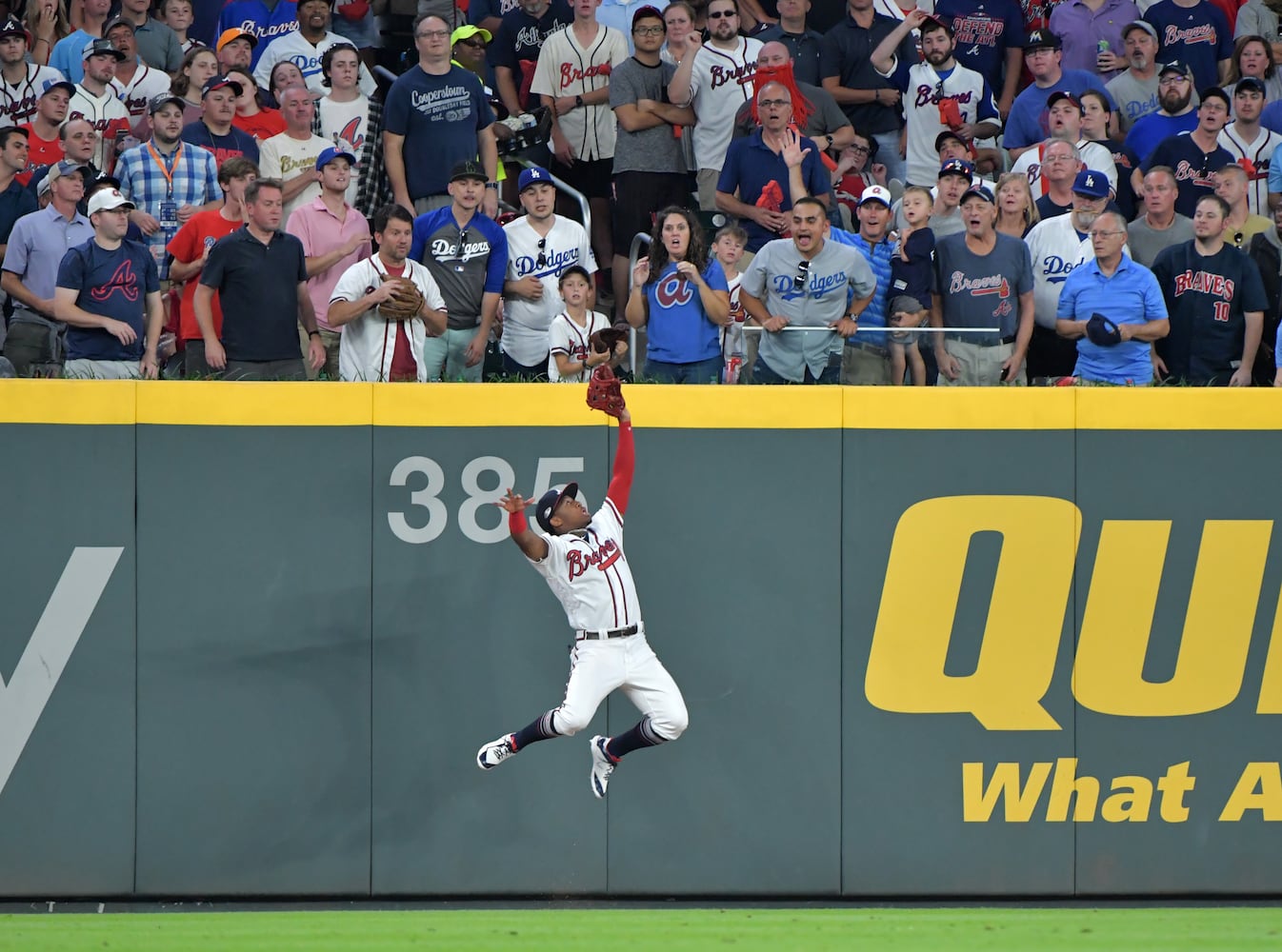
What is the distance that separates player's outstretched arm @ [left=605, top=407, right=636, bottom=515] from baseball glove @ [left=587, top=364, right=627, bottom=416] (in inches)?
6.5

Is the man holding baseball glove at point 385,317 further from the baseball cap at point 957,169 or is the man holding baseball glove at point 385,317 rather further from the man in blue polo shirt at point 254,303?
the baseball cap at point 957,169

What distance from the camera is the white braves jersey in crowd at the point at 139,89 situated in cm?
1383

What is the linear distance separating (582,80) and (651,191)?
4.25ft

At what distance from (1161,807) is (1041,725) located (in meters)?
0.92

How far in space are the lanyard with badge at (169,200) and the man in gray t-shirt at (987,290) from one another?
551cm

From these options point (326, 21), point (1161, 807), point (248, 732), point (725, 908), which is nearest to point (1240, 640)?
point (1161, 807)

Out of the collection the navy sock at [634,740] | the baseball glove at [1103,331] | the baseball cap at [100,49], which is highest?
the baseball cap at [100,49]

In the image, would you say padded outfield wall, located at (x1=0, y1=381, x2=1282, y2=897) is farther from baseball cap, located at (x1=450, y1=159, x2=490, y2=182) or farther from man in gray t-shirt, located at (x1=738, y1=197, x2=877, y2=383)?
baseball cap, located at (x1=450, y1=159, x2=490, y2=182)

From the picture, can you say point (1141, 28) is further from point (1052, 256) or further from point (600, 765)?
point (600, 765)

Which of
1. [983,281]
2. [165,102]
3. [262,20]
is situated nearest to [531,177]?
[165,102]

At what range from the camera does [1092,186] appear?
12.1 metres

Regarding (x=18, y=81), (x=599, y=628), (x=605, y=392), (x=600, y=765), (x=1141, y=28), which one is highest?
(x=1141, y=28)

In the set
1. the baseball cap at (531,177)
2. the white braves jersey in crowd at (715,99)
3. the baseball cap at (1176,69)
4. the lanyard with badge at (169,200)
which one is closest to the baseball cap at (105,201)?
the lanyard with badge at (169,200)

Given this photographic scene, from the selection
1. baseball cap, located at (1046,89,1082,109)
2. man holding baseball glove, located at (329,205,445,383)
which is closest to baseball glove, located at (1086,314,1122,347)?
baseball cap, located at (1046,89,1082,109)
